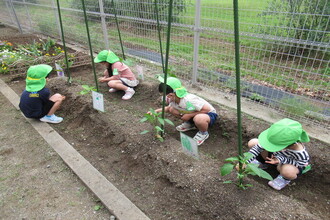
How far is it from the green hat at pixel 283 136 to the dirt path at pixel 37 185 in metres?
1.51

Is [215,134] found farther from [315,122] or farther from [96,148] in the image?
[96,148]

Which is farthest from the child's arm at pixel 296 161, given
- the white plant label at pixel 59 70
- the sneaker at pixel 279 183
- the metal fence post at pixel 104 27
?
the metal fence post at pixel 104 27

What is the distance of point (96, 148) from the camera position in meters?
2.76

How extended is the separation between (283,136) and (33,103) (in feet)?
9.57

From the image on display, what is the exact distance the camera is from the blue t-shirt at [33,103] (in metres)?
3.03

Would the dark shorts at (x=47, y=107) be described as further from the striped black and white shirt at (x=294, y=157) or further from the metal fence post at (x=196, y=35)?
→ the striped black and white shirt at (x=294, y=157)

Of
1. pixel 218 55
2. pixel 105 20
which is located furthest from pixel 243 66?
pixel 105 20

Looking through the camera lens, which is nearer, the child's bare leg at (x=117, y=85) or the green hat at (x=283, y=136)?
the green hat at (x=283, y=136)

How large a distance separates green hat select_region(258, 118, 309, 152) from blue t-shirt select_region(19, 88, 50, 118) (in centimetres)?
274

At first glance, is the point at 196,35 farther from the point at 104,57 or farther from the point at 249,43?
the point at 104,57

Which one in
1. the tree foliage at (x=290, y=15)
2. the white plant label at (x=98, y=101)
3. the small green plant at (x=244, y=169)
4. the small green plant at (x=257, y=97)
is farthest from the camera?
the small green plant at (x=257, y=97)

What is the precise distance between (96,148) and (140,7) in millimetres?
2810

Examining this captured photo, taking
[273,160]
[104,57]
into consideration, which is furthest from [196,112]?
[104,57]

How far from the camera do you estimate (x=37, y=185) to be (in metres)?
2.21
